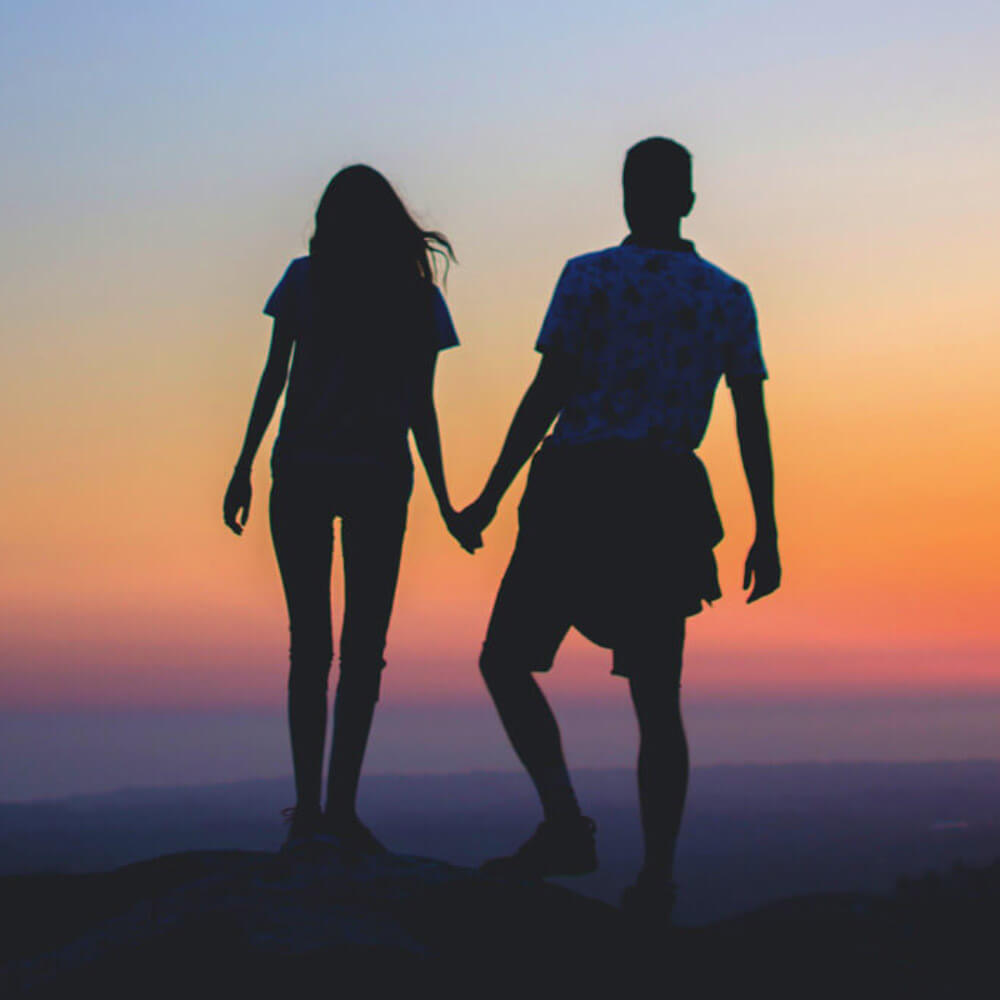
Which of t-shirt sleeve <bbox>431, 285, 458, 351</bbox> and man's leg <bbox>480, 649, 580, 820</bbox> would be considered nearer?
man's leg <bbox>480, 649, 580, 820</bbox>

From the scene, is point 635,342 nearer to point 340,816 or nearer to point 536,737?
point 536,737

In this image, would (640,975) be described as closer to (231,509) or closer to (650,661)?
(650,661)

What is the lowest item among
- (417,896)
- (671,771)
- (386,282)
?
(417,896)

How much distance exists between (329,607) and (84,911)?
66.1 inches

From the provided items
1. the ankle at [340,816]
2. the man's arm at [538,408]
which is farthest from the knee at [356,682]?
the man's arm at [538,408]

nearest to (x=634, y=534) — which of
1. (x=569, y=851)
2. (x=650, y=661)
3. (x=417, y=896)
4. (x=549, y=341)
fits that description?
(x=650, y=661)

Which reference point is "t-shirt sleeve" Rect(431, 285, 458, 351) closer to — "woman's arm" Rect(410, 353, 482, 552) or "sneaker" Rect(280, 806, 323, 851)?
"woman's arm" Rect(410, 353, 482, 552)

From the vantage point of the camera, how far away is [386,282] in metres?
5.51

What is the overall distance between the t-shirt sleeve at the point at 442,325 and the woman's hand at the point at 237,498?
935mm

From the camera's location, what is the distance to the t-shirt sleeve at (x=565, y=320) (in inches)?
184

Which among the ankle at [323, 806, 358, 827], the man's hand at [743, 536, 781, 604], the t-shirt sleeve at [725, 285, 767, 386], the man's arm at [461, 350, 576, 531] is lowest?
the ankle at [323, 806, 358, 827]

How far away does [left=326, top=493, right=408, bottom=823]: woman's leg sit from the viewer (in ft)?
17.6

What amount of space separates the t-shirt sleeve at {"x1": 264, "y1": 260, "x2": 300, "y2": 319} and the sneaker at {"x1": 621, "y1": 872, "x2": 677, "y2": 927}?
8.34 feet

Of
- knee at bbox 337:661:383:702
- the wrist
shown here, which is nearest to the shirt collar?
the wrist
